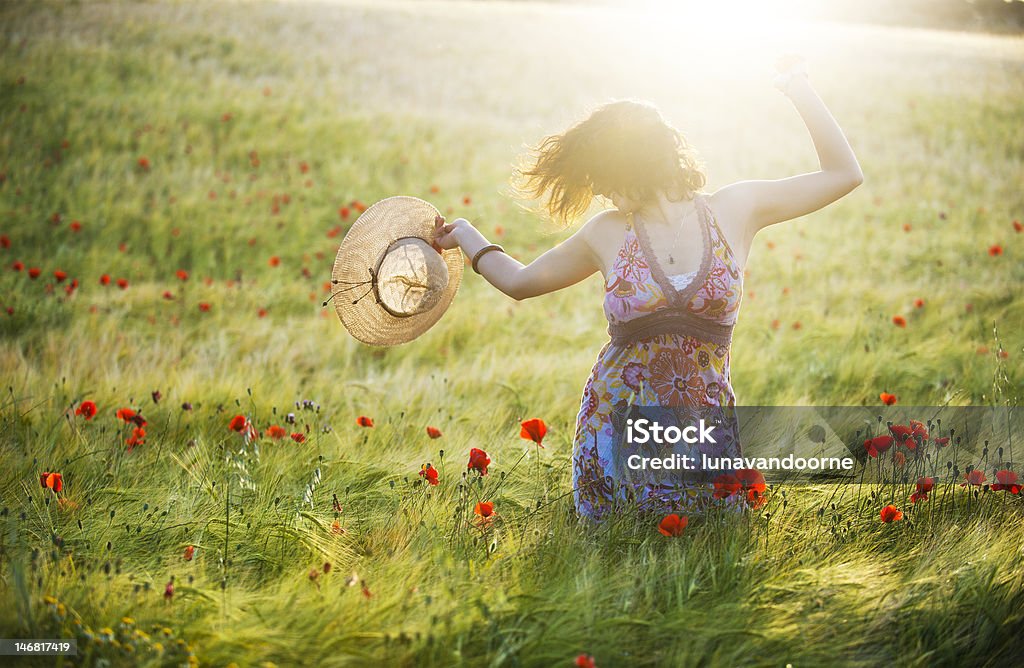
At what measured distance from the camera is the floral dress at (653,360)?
2.74m

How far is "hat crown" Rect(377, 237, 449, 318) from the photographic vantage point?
307cm

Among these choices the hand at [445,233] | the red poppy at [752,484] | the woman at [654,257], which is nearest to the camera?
the red poppy at [752,484]

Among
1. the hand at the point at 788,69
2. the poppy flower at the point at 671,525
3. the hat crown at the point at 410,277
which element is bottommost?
the poppy flower at the point at 671,525

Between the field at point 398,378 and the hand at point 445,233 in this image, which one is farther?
the hand at point 445,233

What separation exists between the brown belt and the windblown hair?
1.38ft

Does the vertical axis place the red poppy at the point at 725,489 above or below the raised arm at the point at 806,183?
below

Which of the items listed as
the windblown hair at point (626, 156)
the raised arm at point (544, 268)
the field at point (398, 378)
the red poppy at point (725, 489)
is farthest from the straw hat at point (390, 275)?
the red poppy at point (725, 489)

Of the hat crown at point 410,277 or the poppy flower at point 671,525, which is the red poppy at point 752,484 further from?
the hat crown at point 410,277

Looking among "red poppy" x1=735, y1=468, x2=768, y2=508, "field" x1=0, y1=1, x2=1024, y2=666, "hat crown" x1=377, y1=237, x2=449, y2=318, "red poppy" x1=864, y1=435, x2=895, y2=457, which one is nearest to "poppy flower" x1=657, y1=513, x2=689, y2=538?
"field" x1=0, y1=1, x2=1024, y2=666

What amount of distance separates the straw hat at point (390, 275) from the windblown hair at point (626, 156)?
60 centimetres

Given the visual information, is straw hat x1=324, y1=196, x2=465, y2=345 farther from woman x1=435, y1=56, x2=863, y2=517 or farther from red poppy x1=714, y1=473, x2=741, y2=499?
red poppy x1=714, y1=473, x2=741, y2=499

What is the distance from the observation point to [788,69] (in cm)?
286

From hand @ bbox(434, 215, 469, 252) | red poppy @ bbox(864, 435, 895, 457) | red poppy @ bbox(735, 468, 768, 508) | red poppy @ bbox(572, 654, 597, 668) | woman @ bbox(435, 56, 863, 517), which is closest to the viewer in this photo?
red poppy @ bbox(572, 654, 597, 668)

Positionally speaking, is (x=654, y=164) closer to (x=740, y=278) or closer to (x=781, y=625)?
(x=740, y=278)
